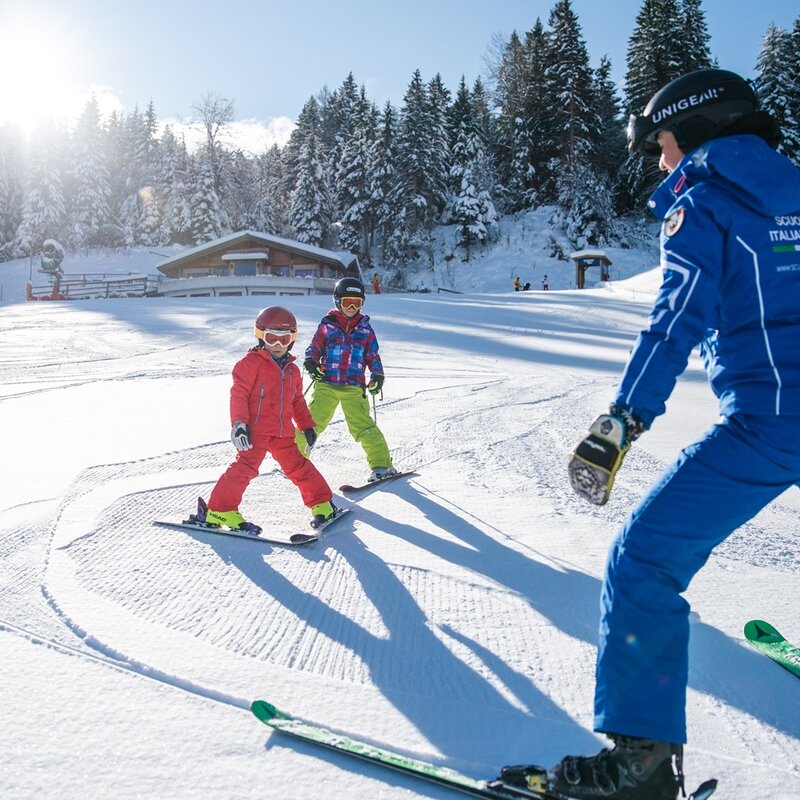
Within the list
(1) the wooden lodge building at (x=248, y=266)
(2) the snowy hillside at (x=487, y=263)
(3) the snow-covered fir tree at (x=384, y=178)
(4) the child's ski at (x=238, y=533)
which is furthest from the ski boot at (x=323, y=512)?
(3) the snow-covered fir tree at (x=384, y=178)

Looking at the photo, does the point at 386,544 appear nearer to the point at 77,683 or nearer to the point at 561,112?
the point at 77,683

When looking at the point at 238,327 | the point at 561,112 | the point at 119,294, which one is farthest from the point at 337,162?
the point at 238,327

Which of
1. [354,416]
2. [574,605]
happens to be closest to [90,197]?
[354,416]

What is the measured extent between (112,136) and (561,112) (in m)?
46.3

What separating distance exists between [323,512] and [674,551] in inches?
102

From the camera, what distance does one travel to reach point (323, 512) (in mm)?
3906

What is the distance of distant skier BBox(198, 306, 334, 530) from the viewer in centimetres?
380

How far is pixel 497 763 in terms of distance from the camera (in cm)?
183

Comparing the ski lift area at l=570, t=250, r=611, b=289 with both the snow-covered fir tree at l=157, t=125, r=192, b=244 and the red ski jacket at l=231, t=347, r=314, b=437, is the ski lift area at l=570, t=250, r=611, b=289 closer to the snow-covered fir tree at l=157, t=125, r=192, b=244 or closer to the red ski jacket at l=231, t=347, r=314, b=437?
the red ski jacket at l=231, t=347, r=314, b=437

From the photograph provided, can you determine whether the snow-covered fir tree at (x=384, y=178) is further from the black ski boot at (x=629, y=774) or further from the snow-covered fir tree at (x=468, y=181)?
the black ski boot at (x=629, y=774)

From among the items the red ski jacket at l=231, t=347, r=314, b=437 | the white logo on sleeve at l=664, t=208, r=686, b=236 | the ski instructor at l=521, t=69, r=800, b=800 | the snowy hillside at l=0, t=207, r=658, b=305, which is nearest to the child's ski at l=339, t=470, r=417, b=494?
the red ski jacket at l=231, t=347, r=314, b=437

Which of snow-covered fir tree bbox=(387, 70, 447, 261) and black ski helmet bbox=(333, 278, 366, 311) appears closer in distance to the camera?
black ski helmet bbox=(333, 278, 366, 311)

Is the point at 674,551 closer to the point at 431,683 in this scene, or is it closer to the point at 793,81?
the point at 431,683

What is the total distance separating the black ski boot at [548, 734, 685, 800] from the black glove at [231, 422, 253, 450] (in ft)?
8.08
